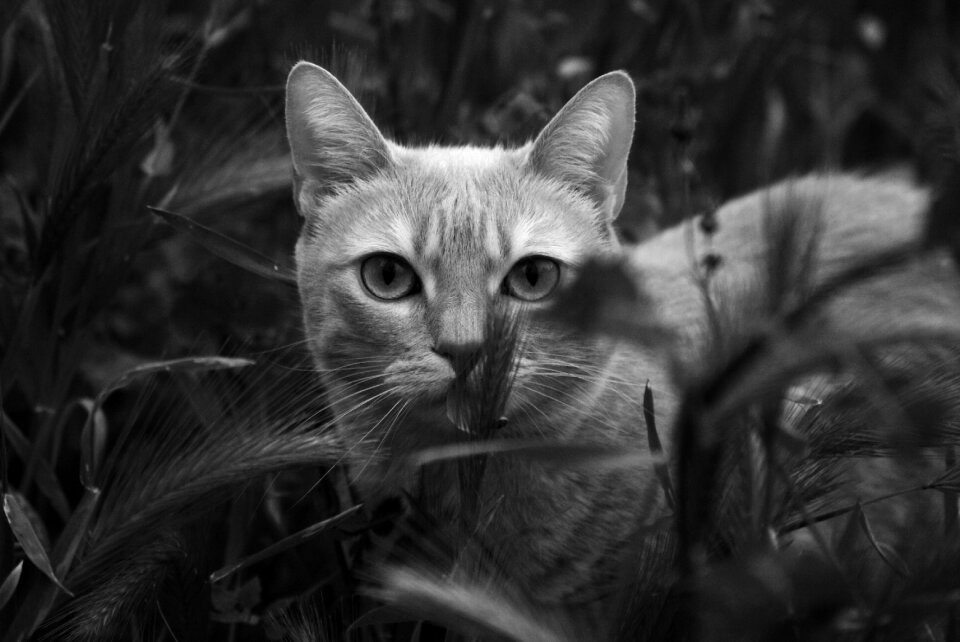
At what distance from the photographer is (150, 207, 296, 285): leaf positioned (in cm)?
190

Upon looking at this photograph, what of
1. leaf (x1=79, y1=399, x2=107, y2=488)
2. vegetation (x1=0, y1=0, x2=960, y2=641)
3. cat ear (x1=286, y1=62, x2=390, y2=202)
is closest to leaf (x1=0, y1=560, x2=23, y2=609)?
vegetation (x1=0, y1=0, x2=960, y2=641)

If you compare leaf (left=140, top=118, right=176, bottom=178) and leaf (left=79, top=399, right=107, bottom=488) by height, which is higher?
leaf (left=140, top=118, right=176, bottom=178)

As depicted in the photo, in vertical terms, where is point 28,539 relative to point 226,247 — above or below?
below

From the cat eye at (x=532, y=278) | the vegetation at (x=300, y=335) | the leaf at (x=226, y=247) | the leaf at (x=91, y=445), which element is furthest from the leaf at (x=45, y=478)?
the cat eye at (x=532, y=278)

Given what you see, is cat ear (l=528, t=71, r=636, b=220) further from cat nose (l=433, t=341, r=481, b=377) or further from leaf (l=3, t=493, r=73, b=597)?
leaf (l=3, t=493, r=73, b=597)

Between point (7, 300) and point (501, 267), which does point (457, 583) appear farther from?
point (7, 300)

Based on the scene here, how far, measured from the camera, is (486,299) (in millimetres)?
1738

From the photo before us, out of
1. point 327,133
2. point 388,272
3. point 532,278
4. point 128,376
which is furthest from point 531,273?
point 128,376

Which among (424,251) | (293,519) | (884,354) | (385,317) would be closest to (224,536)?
(293,519)

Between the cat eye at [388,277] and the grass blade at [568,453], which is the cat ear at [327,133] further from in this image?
the grass blade at [568,453]

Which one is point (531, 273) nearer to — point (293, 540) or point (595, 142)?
point (595, 142)

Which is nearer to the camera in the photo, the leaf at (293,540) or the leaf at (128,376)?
the leaf at (293,540)

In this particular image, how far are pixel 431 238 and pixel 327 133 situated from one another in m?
0.35

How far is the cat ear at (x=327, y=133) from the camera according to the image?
1.90 meters
